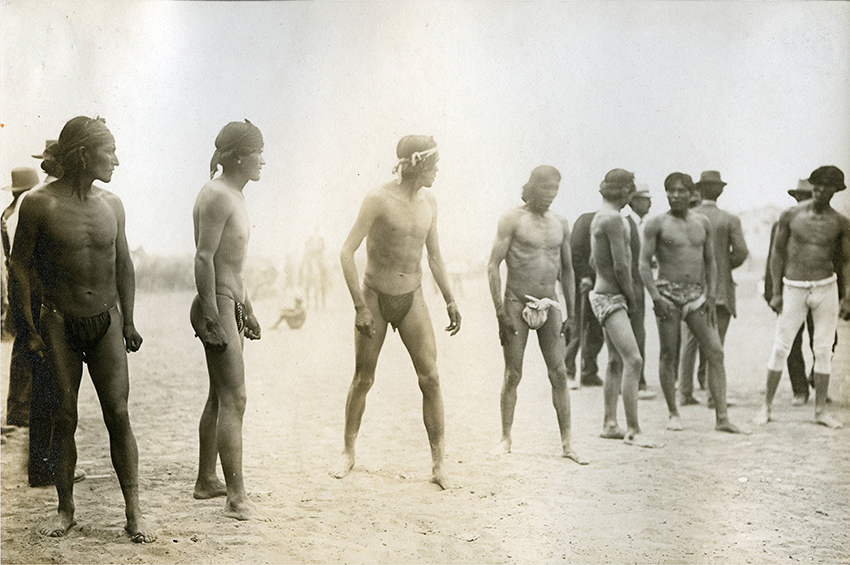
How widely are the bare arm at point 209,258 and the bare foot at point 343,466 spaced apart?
0.95 m

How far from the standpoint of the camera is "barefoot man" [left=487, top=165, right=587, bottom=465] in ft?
15.7

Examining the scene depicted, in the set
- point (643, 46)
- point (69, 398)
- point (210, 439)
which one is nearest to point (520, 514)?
point (210, 439)

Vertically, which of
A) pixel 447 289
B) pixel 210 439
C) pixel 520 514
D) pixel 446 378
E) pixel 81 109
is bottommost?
pixel 520 514

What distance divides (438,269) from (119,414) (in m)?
1.86

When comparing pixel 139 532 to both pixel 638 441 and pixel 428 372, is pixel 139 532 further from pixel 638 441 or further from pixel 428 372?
pixel 638 441

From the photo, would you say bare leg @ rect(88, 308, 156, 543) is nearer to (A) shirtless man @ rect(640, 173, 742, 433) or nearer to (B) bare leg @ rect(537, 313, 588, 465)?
(B) bare leg @ rect(537, 313, 588, 465)

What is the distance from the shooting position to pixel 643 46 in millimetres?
4988

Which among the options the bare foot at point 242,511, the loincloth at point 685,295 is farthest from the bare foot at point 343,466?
the loincloth at point 685,295

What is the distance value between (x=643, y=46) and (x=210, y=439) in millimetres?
3408

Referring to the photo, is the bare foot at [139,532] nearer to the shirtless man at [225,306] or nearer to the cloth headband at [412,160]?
the shirtless man at [225,306]

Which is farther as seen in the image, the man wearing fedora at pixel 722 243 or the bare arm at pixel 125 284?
the man wearing fedora at pixel 722 243

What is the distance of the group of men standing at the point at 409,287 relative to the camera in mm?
4250

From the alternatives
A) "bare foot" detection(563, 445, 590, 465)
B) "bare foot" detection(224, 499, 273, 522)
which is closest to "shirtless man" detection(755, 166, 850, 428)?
"bare foot" detection(563, 445, 590, 465)

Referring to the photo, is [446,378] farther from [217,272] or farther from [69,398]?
[69,398]
